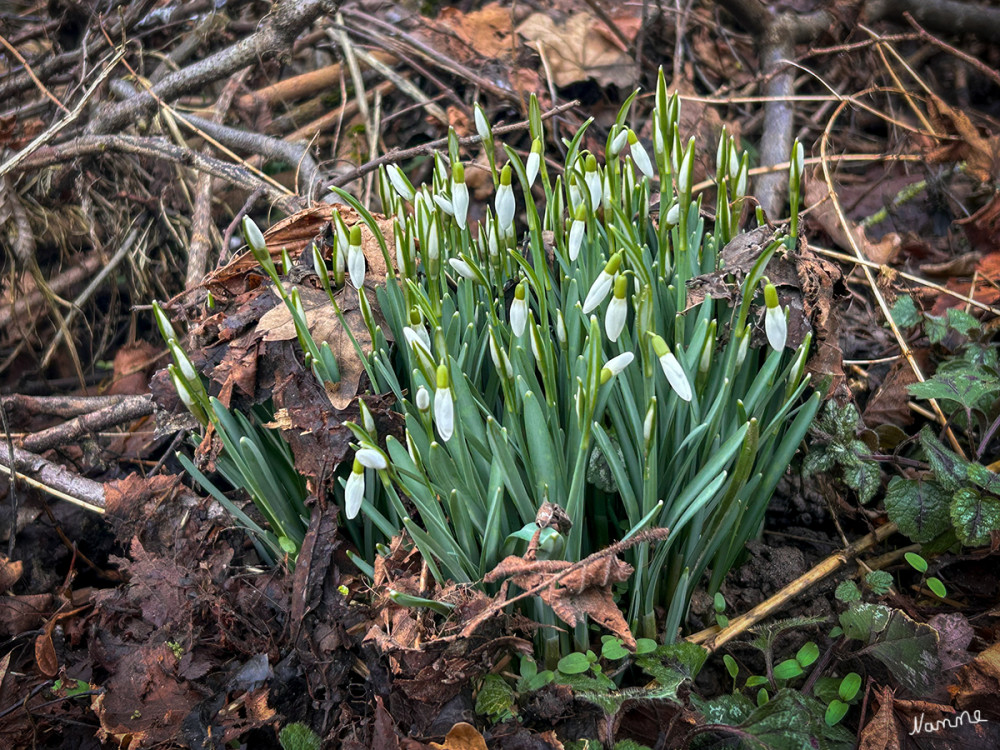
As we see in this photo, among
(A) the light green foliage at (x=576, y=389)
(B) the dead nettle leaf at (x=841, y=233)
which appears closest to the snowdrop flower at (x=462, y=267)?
(A) the light green foliage at (x=576, y=389)

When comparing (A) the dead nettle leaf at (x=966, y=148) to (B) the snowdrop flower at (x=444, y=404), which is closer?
(B) the snowdrop flower at (x=444, y=404)

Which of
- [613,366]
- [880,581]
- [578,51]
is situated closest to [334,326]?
[613,366]

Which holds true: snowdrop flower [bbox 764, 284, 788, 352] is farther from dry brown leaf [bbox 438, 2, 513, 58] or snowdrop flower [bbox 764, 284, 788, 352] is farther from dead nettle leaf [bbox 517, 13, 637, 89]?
dry brown leaf [bbox 438, 2, 513, 58]

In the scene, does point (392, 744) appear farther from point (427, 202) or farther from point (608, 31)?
point (608, 31)

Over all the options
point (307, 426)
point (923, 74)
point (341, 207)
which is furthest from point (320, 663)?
point (923, 74)

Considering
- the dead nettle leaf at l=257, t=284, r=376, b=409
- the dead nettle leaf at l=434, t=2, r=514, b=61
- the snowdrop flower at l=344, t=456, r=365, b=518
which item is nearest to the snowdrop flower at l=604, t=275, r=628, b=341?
the snowdrop flower at l=344, t=456, r=365, b=518

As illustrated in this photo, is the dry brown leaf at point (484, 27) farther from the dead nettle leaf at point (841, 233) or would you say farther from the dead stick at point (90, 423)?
the dead stick at point (90, 423)
